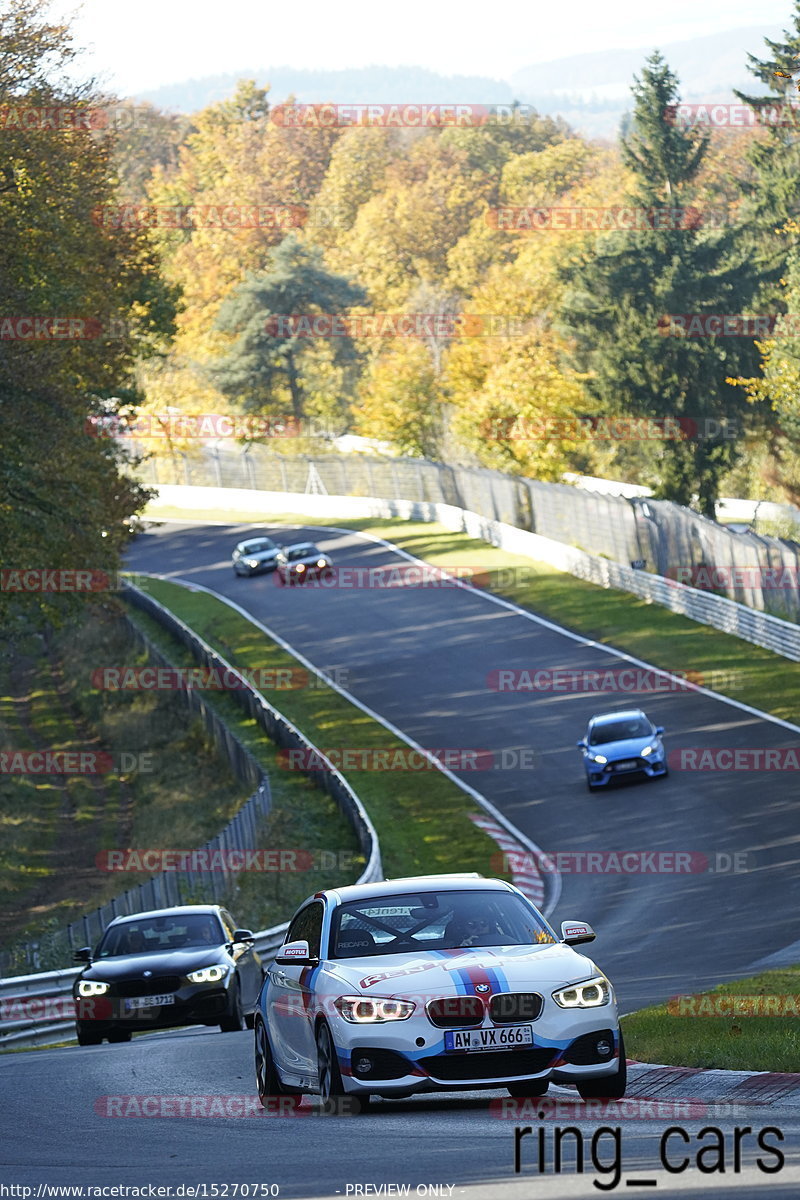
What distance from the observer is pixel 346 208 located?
157 meters

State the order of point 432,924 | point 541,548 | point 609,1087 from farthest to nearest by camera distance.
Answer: point 541,548, point 432,924, point 609,1087

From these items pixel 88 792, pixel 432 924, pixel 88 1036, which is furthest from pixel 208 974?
pixel 88 792

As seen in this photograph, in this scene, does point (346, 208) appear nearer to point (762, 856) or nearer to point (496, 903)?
point (762, 856)

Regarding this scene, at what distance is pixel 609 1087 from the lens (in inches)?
383

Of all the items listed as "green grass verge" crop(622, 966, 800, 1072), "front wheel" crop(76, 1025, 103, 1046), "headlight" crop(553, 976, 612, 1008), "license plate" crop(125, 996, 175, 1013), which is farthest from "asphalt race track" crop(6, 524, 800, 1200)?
"green grass verge" crop(622, 966, 800, 1072)

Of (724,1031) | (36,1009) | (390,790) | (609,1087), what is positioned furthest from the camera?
(390,790)

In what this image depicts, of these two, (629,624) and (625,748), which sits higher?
(625,748)

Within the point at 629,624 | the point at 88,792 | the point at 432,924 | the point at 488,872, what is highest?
the point at 432,924

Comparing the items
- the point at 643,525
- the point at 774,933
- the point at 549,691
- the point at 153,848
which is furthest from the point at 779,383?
the point at 774,933

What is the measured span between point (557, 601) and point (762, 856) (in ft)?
89.4

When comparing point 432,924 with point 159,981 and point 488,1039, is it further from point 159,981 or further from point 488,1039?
point 159,981

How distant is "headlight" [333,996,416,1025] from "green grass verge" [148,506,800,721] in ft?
93.1

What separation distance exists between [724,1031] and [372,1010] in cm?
419

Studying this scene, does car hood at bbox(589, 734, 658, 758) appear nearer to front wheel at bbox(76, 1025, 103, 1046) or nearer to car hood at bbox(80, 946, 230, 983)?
car hood at bbox(80, 946, 230, 983)
